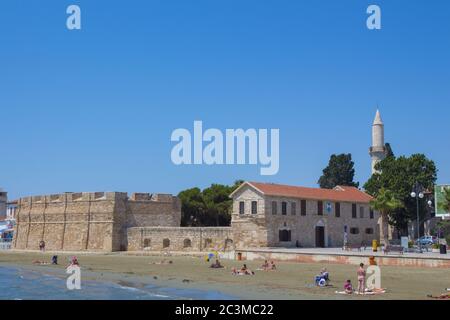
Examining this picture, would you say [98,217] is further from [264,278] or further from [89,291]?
[89,291]

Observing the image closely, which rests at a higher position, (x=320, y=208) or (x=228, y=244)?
(x=320, y=208)

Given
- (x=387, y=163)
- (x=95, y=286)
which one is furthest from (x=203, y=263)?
(x=387, y=163)

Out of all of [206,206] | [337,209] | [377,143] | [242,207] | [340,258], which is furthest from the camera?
[377,143]

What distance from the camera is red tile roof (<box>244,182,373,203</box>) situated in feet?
132

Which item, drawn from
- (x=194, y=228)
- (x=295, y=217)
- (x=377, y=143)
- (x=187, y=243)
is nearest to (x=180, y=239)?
(x=187, y=243)

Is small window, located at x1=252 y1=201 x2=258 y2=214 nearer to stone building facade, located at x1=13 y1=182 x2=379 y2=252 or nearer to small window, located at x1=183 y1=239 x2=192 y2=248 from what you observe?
stone building facade, located at x1=13 y1=182 x2=379 y2=252

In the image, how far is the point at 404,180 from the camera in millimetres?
51562

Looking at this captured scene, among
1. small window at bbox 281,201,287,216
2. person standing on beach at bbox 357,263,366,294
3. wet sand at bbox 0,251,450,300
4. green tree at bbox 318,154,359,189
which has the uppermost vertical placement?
green tree at bbox 318,154,359,189

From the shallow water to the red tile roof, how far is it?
699 inches

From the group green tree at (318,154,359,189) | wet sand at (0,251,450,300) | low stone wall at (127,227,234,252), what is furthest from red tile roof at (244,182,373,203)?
green tree at (318,154,359,189)

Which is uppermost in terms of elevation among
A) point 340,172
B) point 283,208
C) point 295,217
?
point 340,172

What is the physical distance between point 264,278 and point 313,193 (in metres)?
20.4
